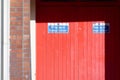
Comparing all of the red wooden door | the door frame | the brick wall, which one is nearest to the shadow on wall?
the red wooden door

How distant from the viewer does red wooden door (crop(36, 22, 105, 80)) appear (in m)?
6.42

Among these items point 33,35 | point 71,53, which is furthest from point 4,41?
point 71,53

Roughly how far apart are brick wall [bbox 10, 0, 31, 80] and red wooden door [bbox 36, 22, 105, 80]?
2.34 feet

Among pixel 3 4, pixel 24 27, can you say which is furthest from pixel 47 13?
pixel 3 4

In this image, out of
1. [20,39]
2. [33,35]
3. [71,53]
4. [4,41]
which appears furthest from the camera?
[71,53]

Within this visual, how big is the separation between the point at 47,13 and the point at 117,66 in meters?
1.80

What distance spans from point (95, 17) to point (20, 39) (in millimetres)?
1683

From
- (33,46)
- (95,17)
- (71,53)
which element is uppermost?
(95,17)

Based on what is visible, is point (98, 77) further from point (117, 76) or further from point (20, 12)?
point (20, 12)

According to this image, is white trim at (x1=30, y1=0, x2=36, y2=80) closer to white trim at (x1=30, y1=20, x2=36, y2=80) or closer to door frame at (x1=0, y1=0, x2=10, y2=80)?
white trim at (x1=30, y1=20, x2=36, y2=80)

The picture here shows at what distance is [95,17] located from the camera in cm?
644

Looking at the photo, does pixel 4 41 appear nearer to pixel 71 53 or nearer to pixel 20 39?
pixel 20 39

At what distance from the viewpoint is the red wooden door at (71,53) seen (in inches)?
253

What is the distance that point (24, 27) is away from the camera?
18.7 ft
